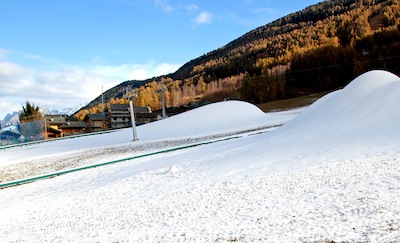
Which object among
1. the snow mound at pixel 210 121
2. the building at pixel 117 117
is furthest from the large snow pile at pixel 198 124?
the building at pixel 117 117

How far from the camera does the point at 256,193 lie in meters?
6.12

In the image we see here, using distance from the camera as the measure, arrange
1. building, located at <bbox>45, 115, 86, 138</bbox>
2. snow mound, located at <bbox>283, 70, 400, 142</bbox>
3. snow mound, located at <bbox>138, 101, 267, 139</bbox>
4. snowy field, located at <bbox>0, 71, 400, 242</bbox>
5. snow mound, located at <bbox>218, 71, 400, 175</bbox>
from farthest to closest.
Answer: building, located at <bbox>45, 115, 86, 138</bbox>, snow mound, located at <bbox>138, 101, 267, 139</bbox>, snow mound, located at <bbox>283, 70, 400, 142</bbox>, snow mound, located at <bbox>218, 71, 400, 175</bbox>, snowy field, located at <bbox>0, 71, 400, 242</bbox>

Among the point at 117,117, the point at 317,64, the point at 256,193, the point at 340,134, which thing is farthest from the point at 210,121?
the point at 317,64

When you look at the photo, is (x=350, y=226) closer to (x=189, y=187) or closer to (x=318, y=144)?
(x=189, y=187)

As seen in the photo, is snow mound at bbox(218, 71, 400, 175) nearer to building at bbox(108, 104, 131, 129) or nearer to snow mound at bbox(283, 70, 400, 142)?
snow mound at bbox(283, 70, 400, 142)

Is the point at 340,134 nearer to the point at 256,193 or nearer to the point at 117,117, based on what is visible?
the point at 256,193

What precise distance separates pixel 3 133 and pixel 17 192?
29825mm

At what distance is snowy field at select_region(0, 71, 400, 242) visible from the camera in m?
4.28

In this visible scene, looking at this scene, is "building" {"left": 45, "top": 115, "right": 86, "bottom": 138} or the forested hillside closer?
"building" {"left": 45, "top": 115, "right": 86, "bottom": 138}

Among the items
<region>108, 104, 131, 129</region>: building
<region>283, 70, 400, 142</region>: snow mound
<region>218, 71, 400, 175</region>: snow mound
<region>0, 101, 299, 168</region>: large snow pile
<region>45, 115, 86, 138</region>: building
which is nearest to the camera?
<region>218, 71, 400, 175</region>: snow mound

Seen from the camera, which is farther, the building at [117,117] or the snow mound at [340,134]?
the building at [117,117]

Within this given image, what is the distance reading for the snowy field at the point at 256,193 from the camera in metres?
4.28

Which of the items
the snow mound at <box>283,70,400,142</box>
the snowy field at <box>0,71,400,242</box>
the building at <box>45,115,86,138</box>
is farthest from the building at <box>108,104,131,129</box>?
the snow mound at <box>283,70,400,142</box>

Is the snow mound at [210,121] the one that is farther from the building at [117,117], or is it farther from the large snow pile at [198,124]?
the building at [117,117]
